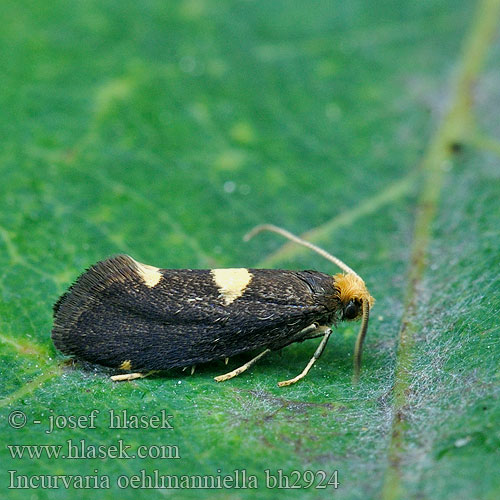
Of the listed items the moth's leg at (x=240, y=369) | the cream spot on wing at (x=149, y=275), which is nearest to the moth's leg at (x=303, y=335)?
the moth's leg at (x=240, y=369)

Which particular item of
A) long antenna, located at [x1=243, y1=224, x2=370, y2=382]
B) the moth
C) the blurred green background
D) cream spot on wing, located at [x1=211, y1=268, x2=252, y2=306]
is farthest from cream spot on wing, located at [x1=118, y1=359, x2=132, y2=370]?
long antenna, located at [x1=243, y1=224, x2=370, y2=382]

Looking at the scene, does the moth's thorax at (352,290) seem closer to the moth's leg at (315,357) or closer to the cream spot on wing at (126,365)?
the moth's leg at (315,357)

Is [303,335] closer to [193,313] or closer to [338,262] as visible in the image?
[338,262]

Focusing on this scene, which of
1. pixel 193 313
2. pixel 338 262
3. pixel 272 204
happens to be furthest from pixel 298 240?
pixel 193 313

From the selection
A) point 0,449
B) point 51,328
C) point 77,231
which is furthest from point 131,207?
point 0,449

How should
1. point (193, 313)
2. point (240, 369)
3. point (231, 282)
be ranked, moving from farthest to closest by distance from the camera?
point (231, 282) < point (193, 313) < point (240, 369)

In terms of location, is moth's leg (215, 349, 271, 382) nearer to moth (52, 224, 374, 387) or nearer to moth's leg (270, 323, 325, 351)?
moth (52, 224, 374, 387)
